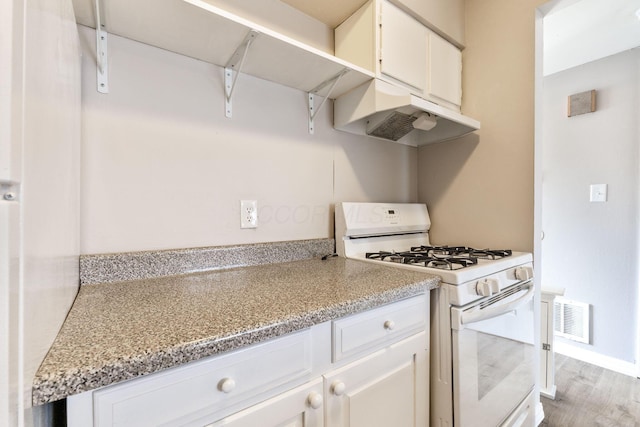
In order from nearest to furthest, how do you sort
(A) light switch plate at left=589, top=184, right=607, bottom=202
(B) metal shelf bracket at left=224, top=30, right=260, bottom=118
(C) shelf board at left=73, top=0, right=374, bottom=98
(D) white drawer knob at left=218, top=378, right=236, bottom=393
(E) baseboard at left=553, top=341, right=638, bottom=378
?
(D) white drawer knob at left=218, top=378, right=236, bottom=393
(C) shelf board at left=73, top=0, right=374, bottom=98
(B) metal shelf bracket at left=224, top=30, right=260, bottom=118
(E) baseboard at left=553, top=341, right=638, bottom=378
(A) light switch plate at left=589, top=184, right=607, bottom=202

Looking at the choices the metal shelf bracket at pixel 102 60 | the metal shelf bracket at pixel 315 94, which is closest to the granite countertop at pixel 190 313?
the metal shelf bracket at pixel 102 60

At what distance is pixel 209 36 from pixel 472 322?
1.34 m

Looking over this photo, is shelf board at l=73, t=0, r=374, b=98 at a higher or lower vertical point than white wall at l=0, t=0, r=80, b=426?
higher

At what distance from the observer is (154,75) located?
1.02m

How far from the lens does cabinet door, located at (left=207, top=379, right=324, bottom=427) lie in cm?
60

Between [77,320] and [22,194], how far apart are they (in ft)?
1.27

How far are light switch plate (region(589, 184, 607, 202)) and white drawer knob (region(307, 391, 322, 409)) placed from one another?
2517mm

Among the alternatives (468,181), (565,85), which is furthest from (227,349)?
(565,85)

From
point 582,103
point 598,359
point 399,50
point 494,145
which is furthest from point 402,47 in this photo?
point 598,359

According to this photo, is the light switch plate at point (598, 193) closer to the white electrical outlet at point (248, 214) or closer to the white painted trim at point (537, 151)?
the white painted trim at point (537, 151)

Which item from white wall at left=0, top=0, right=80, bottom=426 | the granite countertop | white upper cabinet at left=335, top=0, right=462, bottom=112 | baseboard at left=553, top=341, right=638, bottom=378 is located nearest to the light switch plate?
baseboard at left=553, top=341, right=638, bottom=378

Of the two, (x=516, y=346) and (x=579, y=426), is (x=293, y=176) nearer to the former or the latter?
(x=516, y=346)

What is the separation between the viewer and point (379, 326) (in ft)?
2.78

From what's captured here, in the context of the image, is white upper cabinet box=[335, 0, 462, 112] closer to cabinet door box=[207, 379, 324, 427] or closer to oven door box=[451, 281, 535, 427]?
oven door box=[451, 281, 535, 427]
